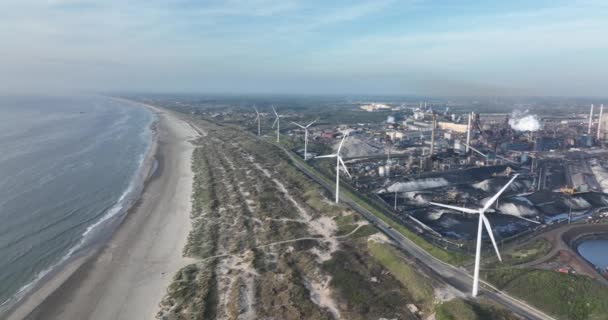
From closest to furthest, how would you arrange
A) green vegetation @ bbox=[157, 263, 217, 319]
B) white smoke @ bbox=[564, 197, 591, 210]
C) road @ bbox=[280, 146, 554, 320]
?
green vegetation @ bbox=[157, 263, 217, 319], road @ bbox=[280, 146, 554, 320], white smoke @ bbox=[564, 197, 591, 210]

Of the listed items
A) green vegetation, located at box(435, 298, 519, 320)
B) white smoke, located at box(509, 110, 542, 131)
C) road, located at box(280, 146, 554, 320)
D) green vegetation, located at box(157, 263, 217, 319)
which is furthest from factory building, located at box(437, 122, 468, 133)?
green vegetation, located at box(157, 263, 217, 319)

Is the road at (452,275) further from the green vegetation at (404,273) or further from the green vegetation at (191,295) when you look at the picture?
the green vegetation at (191,295)

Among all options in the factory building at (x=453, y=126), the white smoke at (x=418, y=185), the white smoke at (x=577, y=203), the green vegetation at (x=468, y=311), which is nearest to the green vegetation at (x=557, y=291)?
the green vegetation at (x=468, y=311)

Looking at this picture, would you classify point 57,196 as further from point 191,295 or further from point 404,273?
point 404,273

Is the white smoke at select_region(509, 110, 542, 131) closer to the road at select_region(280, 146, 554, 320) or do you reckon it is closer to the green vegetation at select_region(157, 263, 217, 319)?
the road at select_region(280, 146, 554, 320)

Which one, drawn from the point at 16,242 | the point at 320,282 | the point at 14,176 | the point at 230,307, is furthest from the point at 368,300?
the point at 14,176

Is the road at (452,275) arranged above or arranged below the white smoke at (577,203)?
above
